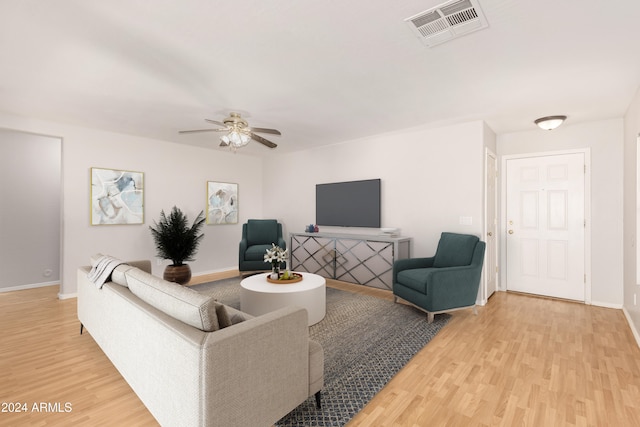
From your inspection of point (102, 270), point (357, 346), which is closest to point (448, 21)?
point (357, 346)

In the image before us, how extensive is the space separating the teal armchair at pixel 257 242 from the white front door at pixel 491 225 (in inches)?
129

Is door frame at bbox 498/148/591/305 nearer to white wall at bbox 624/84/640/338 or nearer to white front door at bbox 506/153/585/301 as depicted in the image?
white front door at bbox 506/153/585/301

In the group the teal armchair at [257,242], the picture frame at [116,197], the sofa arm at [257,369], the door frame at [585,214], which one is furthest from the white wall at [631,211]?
the picture frame at [116,197]

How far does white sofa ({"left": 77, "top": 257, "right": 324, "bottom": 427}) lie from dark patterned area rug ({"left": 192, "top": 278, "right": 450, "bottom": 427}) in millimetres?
157

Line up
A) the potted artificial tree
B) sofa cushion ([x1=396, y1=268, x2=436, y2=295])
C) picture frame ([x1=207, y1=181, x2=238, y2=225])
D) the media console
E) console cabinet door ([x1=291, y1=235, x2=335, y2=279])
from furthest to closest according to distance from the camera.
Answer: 1. picture frame ([x1=207, y1=181, x2=238, y2=225])
2. console cabinet door ([x1=291, y1=235, x2=335, y2=279])
3. the potted artificial tree
4. the media console
5. sofa cushion ([x1=396, y1=268, x2=436, y2=295])

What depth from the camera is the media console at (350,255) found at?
4.33 m

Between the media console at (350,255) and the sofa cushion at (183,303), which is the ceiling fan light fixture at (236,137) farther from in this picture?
the media console at (350,255)

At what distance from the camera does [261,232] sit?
564 cm

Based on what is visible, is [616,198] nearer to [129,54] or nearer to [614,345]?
[614,345]

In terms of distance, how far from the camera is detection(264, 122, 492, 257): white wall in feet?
12.9

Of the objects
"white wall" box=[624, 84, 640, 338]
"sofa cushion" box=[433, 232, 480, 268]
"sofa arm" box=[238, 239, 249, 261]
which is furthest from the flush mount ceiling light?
"sofa arm" box=[238, 239, 249, 261]

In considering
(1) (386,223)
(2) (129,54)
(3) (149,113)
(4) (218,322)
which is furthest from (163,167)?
(4) (218,322)

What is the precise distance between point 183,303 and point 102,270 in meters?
1.34

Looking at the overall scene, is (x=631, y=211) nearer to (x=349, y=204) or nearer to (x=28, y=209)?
(x=349, y=204)
